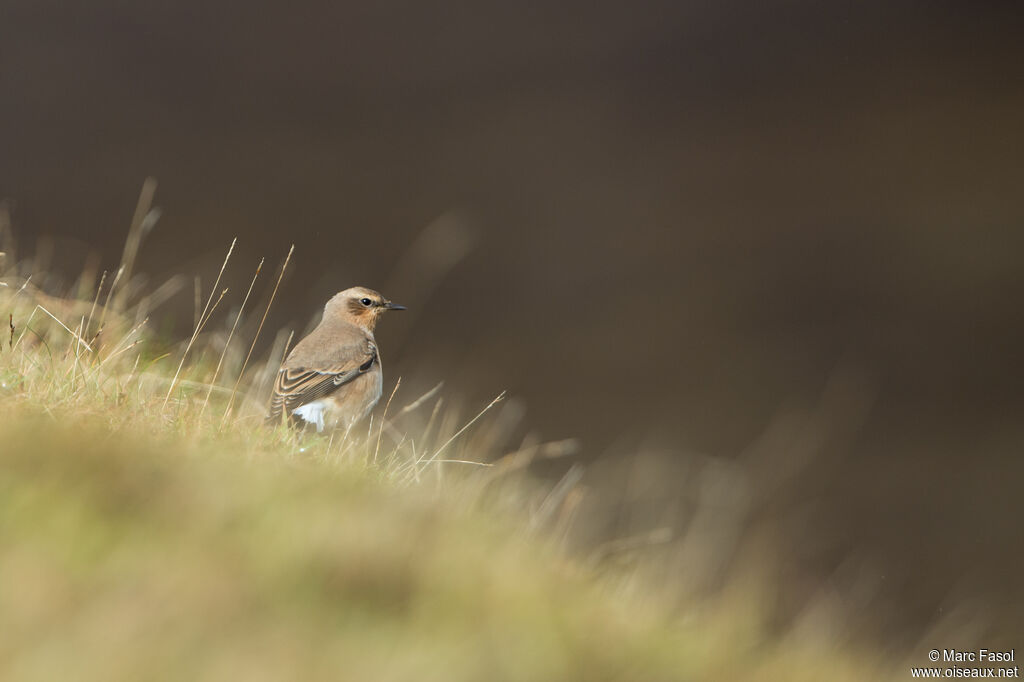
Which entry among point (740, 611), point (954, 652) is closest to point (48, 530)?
point (740, 611)

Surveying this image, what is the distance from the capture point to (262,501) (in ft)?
16.5

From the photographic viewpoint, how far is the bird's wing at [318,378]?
948 cm

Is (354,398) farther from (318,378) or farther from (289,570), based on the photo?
(289,570)

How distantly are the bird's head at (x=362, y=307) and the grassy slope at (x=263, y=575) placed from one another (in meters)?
4.21

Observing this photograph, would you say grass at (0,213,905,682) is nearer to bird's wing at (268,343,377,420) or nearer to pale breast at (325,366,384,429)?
bird's wing at (268,343,377,420)

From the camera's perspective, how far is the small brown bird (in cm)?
978

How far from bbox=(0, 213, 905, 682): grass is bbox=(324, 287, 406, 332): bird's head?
3665 mm

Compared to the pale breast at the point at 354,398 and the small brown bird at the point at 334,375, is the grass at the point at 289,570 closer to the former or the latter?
the small brown bird at the point at 334,375

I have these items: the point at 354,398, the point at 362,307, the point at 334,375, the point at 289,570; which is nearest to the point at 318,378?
the point at 334,375

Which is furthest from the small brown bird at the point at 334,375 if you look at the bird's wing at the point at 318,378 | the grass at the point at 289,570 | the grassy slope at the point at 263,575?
the grassy slope at the point at 263,575

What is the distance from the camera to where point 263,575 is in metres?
4.53

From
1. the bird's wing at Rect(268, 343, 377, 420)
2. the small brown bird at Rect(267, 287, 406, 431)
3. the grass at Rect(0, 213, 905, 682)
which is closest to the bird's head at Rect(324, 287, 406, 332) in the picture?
the small brown bird at Rect(267, 287, 406, 431)

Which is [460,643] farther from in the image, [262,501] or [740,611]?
[740,611]

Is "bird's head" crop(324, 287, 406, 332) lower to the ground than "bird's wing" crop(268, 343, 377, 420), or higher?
higher
